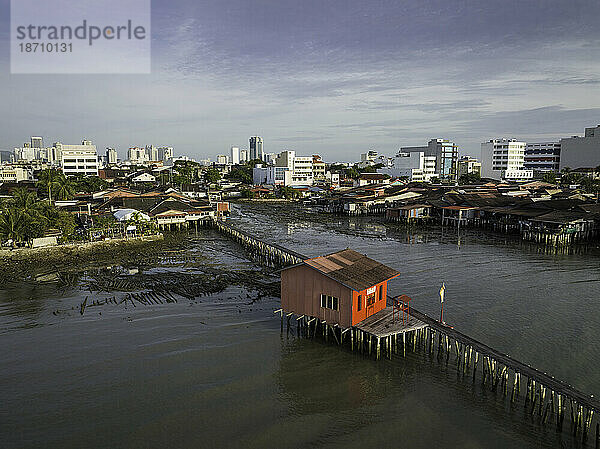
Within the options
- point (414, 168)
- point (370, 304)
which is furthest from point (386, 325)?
point (414, 168)

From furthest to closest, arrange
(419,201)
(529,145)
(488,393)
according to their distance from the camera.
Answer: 1. (529,145)
2. (419,201)
3. (488,393)

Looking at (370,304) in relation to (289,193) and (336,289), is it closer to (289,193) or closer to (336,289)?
(336,289)

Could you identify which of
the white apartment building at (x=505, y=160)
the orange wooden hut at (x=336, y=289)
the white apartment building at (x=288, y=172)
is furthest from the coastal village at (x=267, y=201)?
the orange wooden hut at (x=336, y=289)

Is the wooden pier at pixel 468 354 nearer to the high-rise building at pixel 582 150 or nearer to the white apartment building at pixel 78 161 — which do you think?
the white apartment building at pixel 78 161

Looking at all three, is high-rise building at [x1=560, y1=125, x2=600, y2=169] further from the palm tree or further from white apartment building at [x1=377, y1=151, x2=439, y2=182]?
the palm tree

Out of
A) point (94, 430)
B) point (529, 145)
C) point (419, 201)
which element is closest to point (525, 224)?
point (419, 201)

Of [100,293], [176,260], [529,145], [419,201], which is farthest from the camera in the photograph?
[529,145]

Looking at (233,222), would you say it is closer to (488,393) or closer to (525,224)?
(525,224)
